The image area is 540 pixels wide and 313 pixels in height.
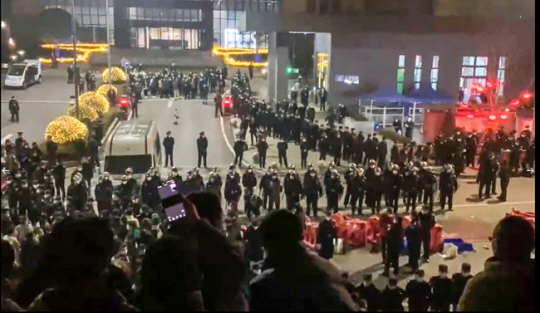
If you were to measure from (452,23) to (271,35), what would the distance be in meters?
6.86

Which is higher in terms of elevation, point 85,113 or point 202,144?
point 85,113

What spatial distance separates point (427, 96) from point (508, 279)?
2001cm

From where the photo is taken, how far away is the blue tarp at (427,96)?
20656 mm

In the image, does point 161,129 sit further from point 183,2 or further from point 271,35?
point 183,2

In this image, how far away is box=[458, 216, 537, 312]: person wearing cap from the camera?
1.94m

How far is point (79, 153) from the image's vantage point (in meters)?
12.9

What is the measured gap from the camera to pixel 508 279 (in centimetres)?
197

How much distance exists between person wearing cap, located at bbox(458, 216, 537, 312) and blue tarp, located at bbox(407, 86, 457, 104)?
18591 mm

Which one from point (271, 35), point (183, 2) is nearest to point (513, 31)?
point (271, 35)

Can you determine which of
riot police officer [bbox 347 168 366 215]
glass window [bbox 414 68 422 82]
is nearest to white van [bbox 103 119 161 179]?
riot police officer [bbox 347 168 366 215]

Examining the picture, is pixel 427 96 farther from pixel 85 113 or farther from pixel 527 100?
pixel 85 113

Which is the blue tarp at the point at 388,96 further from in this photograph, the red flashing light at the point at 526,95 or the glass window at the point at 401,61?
the red flashing light at the point at 526,95

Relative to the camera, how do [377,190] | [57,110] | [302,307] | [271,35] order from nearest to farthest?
[302,307], [377,190], [57,110], [271,35]

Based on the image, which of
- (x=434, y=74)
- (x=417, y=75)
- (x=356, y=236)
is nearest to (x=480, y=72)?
(x=434, y=74)
